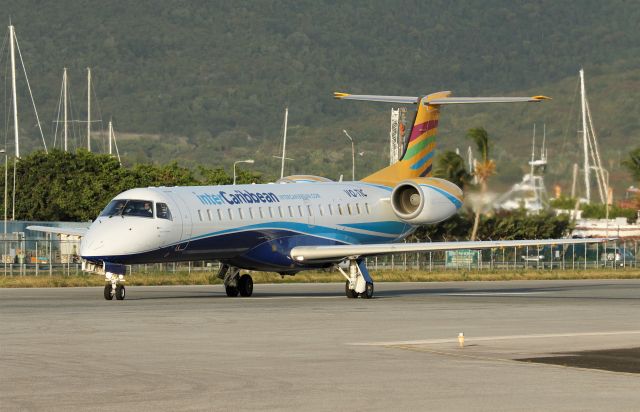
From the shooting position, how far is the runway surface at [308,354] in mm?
16594

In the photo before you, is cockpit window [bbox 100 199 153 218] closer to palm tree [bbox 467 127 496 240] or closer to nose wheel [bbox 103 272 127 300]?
nose wheel [bbox 103 272 127 300]

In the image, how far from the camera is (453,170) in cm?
9675

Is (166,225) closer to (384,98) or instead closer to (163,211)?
(163,211)

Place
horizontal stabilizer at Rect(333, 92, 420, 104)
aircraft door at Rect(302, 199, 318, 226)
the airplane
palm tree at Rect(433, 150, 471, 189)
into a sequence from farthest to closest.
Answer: palm tree at Rect(433, 150, 471, 189) → horizontal stabilizer at Rect(333, 92, 420, 104) → aircraft door at Rect(302, 199, 318, 226) → the airplane

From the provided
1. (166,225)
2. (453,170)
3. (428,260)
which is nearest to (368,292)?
(166,225)

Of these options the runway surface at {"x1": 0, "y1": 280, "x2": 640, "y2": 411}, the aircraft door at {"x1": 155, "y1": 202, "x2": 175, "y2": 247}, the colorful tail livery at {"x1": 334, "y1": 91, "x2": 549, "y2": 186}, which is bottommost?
the runway surface at {"x1": 0, "y1": 280, "x2": 640, "y2": 411}

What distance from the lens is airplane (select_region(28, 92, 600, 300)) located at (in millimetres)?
36312

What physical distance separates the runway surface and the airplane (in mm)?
1526

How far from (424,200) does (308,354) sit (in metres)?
21.2

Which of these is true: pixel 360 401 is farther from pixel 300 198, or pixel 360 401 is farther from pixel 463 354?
pixel 300 198

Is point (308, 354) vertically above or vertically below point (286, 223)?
below

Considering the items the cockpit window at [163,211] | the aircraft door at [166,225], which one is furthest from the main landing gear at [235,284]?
the cockpit window at [163,211]

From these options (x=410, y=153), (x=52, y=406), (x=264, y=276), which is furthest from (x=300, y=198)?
(x=52, y=406)

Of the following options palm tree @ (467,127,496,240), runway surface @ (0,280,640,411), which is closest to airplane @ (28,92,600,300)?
runway surface @ (0,280,640,411)
